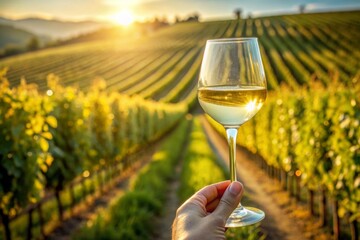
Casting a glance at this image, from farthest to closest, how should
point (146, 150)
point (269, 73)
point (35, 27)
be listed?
1. point (35, 27)
2. point (269, 73)
3. point (146, 150)

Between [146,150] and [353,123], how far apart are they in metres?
18.7

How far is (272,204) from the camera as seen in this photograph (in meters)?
10.6

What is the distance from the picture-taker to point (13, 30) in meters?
106

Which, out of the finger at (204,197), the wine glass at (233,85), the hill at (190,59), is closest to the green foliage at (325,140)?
the wine glass at (233,85)

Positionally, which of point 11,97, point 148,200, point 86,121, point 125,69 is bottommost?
point 125,69

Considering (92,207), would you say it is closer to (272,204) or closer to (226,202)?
(272,204)

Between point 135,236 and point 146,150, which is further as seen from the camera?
point 146,150

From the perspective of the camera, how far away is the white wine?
1.75 meters

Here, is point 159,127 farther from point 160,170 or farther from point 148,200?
point 148,200

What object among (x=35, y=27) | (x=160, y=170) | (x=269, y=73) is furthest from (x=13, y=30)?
(x=160, y=170)

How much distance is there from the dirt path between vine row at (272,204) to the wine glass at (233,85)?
3983 mm

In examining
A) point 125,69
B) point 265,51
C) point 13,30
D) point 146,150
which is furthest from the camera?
point 13,30

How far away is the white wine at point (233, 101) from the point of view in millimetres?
1753

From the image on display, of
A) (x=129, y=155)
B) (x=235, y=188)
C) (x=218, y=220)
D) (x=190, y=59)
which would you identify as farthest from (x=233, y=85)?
(x=190, y=59)
